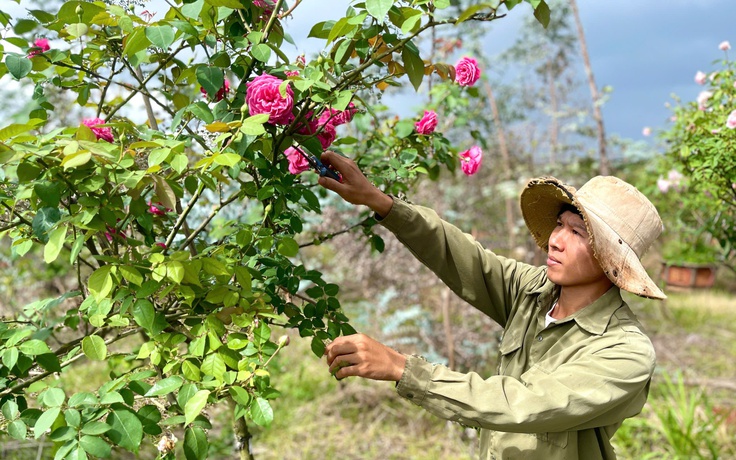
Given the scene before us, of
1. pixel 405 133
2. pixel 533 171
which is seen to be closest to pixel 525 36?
pixel 533 171

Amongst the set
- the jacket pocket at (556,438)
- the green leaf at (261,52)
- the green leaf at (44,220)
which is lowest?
the jacket pocket at (556,438)

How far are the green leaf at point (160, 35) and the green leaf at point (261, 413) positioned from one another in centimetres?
70

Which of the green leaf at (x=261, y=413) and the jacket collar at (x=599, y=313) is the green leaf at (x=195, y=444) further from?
the jacket collar at (x=599, y=313)

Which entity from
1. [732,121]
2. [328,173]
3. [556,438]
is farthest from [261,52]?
[732,121]

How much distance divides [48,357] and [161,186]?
0.43 m

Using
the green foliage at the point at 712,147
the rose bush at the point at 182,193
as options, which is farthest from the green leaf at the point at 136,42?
the green foliage at the point at 712,147

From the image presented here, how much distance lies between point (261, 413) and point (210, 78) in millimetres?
675

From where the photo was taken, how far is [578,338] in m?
1.47

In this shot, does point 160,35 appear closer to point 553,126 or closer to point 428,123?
point 428,123

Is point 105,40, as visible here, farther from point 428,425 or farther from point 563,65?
point 563,65

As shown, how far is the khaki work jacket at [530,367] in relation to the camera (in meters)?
1.22

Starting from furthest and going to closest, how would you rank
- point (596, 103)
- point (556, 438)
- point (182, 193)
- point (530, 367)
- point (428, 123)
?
point (596, 103) < point (428, 123) < point (530, 367) < point (556, 438) < point (182, 193)

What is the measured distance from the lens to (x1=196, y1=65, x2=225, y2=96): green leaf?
122 cm

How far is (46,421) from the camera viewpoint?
3.38 ft
